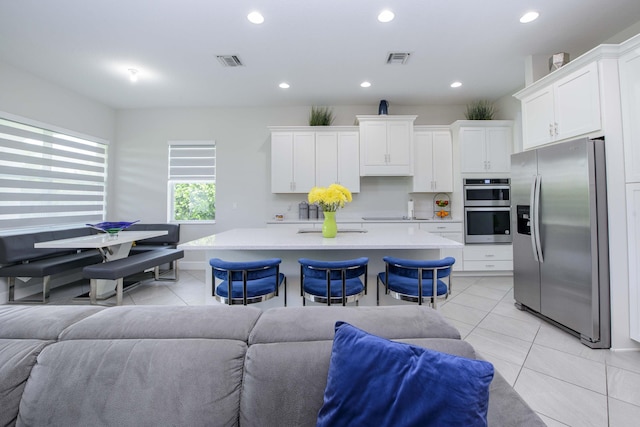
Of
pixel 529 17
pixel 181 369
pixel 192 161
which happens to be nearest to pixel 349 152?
pixel 529 17

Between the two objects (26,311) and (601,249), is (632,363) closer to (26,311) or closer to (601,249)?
(601,249)

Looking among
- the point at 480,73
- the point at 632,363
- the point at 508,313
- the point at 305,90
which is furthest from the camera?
the point at 305,90

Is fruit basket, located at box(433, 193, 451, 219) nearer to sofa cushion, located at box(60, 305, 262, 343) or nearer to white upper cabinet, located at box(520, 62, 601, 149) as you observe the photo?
white upper cabinet, located at box(520, 62, 601, 149)

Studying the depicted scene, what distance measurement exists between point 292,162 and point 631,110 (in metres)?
3.88

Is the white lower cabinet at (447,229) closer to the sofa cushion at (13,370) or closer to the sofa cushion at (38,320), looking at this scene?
the sofa cushion at (38,320)

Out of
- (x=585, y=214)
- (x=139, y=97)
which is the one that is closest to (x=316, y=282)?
(x=585, y=214)

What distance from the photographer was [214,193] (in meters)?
5.07

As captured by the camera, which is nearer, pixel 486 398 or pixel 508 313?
pixel 486 398

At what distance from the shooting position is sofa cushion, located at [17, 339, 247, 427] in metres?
0.77

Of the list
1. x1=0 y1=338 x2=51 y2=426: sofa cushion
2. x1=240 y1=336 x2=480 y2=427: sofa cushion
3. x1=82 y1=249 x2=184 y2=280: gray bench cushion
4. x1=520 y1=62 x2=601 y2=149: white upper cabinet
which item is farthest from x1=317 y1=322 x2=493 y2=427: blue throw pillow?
x1=82 y1=249 x2=184 y2=280: gray bench cushion

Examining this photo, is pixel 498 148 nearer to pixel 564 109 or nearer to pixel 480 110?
pixel 480 110

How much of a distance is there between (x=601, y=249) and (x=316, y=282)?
2366 mm

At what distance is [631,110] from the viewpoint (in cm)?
210

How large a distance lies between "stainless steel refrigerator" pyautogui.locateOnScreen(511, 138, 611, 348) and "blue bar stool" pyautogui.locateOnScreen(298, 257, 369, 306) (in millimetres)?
1929
